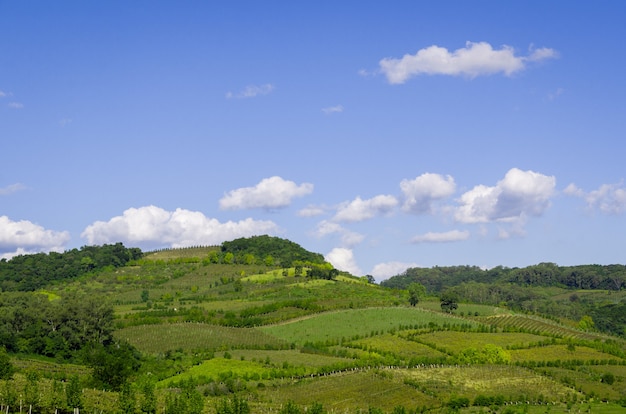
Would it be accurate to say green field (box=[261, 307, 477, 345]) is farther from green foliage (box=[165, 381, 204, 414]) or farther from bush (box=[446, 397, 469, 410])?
green foliage (box=[165, 381, 204, 414])

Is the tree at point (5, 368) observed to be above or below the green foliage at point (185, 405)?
above

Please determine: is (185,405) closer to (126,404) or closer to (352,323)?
(126,404)

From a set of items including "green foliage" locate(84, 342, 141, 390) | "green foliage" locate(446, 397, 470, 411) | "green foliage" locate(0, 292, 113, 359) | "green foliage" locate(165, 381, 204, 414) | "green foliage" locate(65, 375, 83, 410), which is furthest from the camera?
"green foliage" locate(0, 292, 113, 359)

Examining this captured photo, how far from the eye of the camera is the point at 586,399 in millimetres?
101312

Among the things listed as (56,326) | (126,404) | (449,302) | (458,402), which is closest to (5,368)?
(126,404)

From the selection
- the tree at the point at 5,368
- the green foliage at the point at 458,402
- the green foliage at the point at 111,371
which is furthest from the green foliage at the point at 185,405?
the green foliage at the point at 458,402

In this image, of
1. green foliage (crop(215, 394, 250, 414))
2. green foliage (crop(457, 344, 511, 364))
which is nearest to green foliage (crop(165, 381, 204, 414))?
green foliage (crop(215, 394, 250, 414))

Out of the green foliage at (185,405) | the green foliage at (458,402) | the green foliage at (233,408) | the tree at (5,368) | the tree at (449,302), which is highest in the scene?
the tree at (449,302)

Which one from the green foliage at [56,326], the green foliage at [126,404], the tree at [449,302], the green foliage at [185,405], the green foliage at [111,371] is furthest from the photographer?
the tree at [449,302]

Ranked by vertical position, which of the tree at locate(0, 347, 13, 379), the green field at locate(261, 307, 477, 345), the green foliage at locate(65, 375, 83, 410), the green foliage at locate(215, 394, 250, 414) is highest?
the green field at locate(261, 307, 477, 345)

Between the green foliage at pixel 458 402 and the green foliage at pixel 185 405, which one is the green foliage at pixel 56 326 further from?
the green foliage at pixel 458 402

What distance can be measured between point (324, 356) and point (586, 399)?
41.4 metres

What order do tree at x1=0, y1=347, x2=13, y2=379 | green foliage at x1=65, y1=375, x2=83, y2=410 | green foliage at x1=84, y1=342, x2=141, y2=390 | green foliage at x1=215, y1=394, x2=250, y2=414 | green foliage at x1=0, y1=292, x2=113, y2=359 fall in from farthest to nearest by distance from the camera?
green foliage at x1=0, y1=292, x2=113, y2=359 → green foliage at x1=84, y1=342, x2=141, y2=390 → tree at x1=0, y1=347, x2=13, y2=379 → green foliage at x1=215, y1=394, x2=250, y2=414 → green foliage at x1=65, y1=375, x2=83, y2=410

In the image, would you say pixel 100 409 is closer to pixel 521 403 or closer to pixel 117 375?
pixel 117 375
